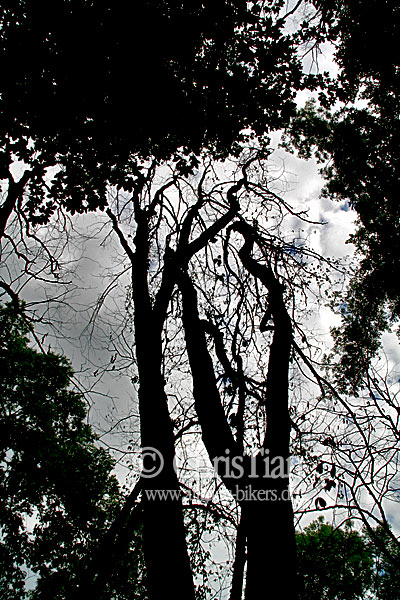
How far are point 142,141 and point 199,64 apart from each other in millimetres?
1362

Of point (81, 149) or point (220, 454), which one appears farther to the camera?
point (81, 149)

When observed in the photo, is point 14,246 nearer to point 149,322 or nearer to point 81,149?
point 81,149

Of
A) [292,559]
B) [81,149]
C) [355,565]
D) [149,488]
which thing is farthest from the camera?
[355,565]

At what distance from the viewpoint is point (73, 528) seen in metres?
8.84

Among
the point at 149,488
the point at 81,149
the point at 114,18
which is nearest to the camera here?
the point at 149,488

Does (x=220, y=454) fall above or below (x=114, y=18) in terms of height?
below

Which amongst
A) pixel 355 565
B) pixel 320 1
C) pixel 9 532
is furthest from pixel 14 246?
pixel 355 565

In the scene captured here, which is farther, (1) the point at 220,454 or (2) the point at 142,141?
(2) the point at 142,141

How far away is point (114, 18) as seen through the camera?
138 inches

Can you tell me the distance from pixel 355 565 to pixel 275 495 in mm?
12870

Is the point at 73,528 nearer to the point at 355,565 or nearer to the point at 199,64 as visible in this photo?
the point at 355,565

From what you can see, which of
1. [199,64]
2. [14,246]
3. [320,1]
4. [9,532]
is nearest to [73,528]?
[9,532]

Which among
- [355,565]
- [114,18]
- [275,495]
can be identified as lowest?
[355,565]

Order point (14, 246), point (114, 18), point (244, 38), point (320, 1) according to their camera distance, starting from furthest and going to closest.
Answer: point (320, 1)
point (14, 246)
point (244, 38)
point (114, 18)
